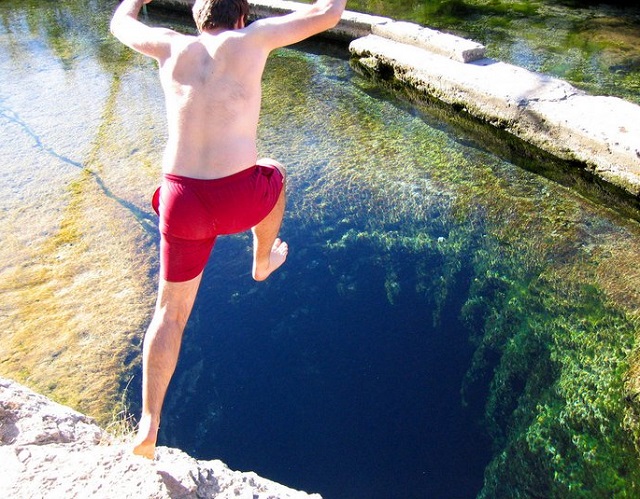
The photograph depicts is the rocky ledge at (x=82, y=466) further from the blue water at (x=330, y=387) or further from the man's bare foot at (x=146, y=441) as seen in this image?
the blue water at (x=330, y=387)

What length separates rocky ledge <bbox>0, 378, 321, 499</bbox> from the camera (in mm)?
1805

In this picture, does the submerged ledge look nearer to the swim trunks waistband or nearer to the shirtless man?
the shirtless man

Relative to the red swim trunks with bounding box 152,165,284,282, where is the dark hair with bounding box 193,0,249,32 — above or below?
above

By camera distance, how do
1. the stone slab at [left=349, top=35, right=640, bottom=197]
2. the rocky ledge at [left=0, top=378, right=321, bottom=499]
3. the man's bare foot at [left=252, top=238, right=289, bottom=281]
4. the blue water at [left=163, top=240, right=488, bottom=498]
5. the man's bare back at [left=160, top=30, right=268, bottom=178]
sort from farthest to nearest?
the stone slab at [left=349, top=35, right=640, bottom=197]
the man's bare foot at [left=252, top=238, right=289, bottom=281]
the blue water at [left=163, top=240, right=488, bottom=498]
the man's bare back at [left=160, top=30, right=268, bottom=178]
the rocky ledge at [left=0, top=378, right=321, bottom=499]

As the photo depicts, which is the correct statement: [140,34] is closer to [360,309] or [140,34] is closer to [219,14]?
[219,14]

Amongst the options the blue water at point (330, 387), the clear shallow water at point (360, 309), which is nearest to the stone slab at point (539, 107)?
the clear shallow water at point (360, 309)

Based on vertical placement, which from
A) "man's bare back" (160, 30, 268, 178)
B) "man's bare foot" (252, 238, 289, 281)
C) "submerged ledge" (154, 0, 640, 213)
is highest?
"man's bare back" (160, 30, 268, 178)

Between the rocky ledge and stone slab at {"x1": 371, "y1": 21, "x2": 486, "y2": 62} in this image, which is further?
stone slab at {"x1": 371, "y1": 21, "x2": 486, "y2": 62}

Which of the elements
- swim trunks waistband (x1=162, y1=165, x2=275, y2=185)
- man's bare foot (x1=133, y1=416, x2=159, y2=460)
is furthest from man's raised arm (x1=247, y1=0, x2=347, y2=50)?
man's bare foot (x1=133, y1=416, x2=159, y2=460)

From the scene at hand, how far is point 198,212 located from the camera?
2117 millimetres

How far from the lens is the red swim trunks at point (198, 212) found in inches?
83.4

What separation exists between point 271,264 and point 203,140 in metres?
0.79

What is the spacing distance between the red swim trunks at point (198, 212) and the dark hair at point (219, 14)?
0.48m

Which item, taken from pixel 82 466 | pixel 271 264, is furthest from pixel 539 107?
pixel 82 466
